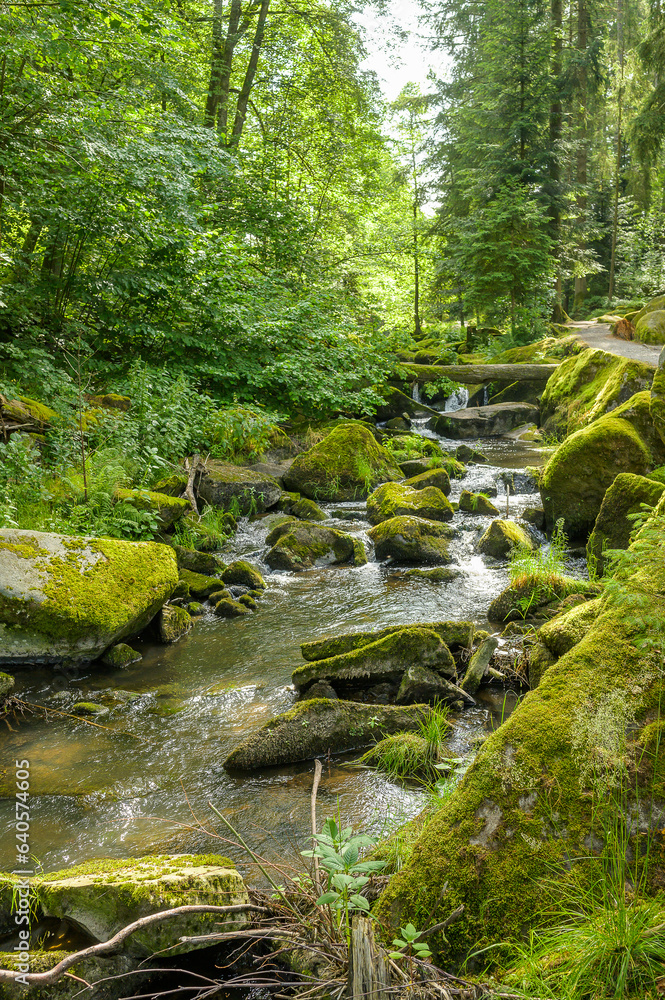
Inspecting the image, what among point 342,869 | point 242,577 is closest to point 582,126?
point 242,577

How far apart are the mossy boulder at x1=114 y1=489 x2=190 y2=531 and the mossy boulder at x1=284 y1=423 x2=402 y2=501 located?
301 centimetres

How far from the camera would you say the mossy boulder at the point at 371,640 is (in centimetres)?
520

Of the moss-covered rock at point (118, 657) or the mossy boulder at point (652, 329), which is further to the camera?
the mossy boulder at point (652, 329)

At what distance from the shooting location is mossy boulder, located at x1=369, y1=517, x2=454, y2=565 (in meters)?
8.56

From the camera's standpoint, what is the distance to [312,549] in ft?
28.9

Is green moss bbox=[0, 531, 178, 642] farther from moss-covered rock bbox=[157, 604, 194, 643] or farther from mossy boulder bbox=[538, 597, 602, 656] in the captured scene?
mossy boulder bbox=[538, 597, 602, 656]

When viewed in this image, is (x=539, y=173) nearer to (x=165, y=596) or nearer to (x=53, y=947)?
(x=165, y=596)

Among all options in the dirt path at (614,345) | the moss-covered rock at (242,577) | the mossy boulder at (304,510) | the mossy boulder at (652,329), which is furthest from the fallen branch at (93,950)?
the mossy boulder at (652,329)

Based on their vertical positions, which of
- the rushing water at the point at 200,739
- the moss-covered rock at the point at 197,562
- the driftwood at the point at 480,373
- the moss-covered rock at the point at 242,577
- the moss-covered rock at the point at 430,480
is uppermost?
the driftwood at the point at 480,373

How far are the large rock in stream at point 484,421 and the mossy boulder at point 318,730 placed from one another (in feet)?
42.9

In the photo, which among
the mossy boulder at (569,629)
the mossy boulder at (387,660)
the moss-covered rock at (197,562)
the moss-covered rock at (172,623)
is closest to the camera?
the mossy boulder at (569,629)

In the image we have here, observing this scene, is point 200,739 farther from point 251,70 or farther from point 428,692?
point 251,70

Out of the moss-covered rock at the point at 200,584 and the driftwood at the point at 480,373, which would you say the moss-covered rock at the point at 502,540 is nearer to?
the moss-covered rock at the point at 200,584

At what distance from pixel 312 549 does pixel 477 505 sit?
126 inches
